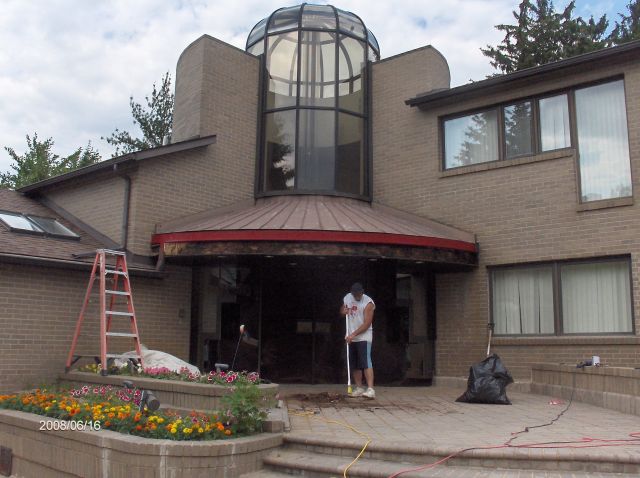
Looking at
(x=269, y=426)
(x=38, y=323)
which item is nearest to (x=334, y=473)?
(x=269, y=426)

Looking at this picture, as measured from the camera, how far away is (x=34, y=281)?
10148 millimetres

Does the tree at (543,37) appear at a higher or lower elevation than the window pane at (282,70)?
higher

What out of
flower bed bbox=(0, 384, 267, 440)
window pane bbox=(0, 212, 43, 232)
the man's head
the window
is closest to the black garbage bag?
the man's head

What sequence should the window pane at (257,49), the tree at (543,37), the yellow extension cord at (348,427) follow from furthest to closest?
1. the tree at (543,37)
2. the window pane at (257,49)
3. the yellow extension cord at (348,427)

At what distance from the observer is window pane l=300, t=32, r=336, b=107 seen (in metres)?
14.1

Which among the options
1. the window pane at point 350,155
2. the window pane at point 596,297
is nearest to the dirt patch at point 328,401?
the window pane at point 596,297

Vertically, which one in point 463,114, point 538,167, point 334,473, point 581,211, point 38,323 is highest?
point 463,114

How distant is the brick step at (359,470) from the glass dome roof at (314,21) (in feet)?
34.9

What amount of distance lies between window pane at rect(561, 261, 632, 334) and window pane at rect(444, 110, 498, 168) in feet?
9.08

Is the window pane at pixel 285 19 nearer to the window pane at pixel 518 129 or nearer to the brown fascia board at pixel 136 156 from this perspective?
the brown fascia board at pixel 136 156

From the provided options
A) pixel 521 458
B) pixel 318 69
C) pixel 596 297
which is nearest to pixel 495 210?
pixel 596 297

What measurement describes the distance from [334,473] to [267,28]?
1145 cm

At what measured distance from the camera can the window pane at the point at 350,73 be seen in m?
14.3

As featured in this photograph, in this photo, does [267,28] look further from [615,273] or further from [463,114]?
[615,273]
